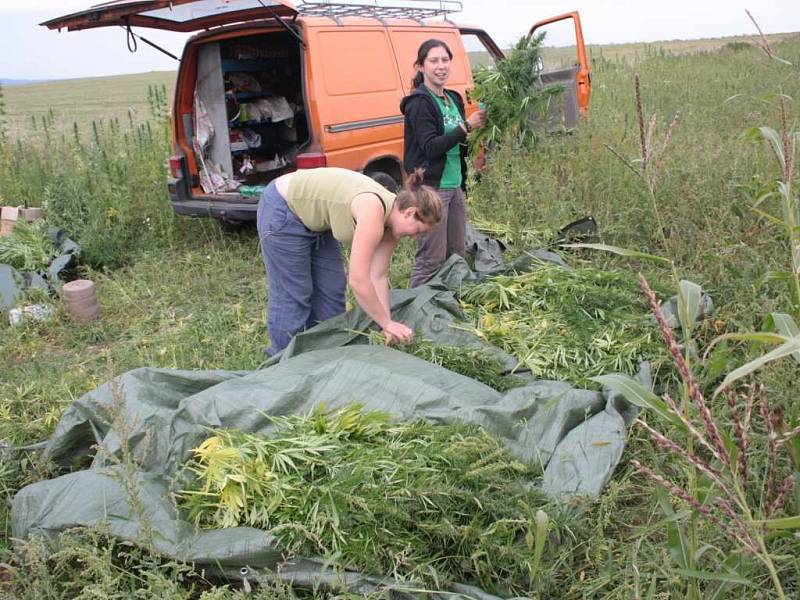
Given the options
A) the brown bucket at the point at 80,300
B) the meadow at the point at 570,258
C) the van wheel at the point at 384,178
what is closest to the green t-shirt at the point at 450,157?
the meadow at the point at 570,258

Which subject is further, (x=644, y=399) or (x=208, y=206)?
(x=208, y=206)

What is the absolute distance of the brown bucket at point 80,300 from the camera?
5199 millimetres

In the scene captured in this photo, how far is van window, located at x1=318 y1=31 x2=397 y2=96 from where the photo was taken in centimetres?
585

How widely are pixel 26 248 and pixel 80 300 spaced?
1.31 meters

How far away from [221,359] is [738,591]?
10.7 feet

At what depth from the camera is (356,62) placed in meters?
6.14

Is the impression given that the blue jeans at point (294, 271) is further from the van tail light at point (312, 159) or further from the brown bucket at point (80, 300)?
the brown bucket at point (80, 300)

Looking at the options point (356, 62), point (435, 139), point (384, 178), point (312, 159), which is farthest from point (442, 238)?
point (356, 62)

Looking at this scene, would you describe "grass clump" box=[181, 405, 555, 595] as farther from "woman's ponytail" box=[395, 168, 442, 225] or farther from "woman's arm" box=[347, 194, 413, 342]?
"woman's ponytail" box=[395, 168, 442, 225]

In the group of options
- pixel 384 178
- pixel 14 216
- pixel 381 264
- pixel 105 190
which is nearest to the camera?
pixel 381 264

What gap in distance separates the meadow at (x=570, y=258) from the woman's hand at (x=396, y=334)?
1.17 m

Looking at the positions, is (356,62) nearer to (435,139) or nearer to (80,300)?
(435,139)

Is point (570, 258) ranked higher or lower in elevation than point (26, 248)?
lower

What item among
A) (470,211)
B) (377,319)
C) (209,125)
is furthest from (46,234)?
(377,319)
